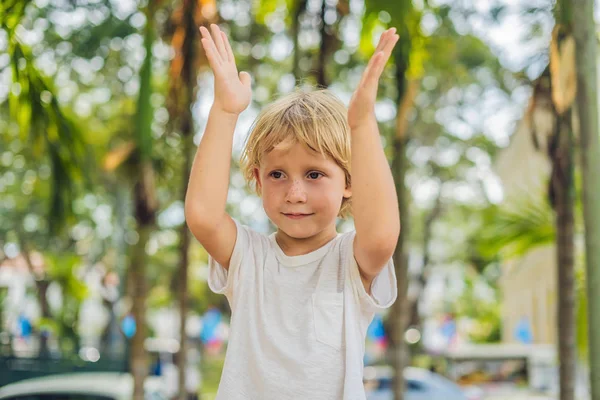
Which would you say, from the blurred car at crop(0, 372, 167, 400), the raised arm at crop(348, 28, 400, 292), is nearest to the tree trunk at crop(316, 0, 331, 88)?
the blurred car at crop(0, 372, 167, 400)

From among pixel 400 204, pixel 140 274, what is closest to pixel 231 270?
pixel 400 204

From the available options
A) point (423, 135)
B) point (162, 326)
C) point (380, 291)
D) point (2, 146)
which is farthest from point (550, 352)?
point (162, 326)

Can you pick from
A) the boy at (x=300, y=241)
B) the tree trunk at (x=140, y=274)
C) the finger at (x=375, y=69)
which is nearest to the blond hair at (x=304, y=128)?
the boy at (x=300, y=241)

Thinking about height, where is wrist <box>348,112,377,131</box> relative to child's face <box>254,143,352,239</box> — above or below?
above

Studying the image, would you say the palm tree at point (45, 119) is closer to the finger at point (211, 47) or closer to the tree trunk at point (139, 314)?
the tree trunk at point (139, 314)

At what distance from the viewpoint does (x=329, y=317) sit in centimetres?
197

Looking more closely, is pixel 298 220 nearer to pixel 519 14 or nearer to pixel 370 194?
pixel 370 194

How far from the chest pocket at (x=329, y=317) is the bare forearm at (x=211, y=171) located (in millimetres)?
310

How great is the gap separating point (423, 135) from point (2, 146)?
904 cm

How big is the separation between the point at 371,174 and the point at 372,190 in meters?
0.03

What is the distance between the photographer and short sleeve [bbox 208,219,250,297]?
2096 millimetres

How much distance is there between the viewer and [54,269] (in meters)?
17.3

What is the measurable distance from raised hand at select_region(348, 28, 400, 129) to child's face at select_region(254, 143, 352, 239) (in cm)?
19

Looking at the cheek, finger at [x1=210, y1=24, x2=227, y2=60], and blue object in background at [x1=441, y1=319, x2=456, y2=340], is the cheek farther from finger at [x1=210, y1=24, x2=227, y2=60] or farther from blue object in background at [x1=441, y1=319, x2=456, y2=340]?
blue object in background at [x1=441, y1=319, x2=456, y2=340]
